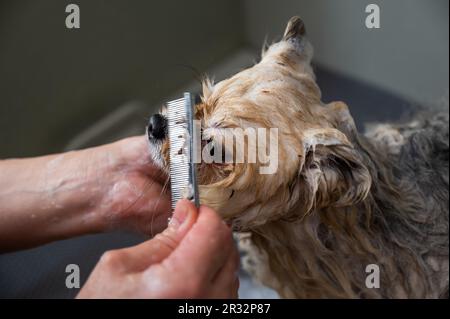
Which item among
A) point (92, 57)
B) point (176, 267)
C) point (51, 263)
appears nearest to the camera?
point (176, 267)

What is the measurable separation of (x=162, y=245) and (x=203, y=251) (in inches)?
2.7

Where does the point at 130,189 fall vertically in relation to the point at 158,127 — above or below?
below

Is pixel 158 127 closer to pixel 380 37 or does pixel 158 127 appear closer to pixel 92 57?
pixel 92 57

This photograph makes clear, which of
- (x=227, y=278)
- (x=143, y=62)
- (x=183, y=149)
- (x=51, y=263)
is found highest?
(x=143, y=62)

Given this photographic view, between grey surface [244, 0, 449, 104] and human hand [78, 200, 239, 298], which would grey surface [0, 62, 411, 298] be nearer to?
grey surface [244, 0, 449, 104]

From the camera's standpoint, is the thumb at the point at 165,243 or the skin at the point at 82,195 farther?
the skin at the point at 82,195

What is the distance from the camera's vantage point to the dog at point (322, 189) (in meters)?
0.94

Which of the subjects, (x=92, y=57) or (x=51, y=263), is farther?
(x=92, y=57)

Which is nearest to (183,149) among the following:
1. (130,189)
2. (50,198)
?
(130,189)

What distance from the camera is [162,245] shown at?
2.42 ft

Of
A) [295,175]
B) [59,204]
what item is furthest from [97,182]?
[295,175]

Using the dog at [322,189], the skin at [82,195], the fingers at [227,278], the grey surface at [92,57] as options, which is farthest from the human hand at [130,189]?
the fingers at [227,278]

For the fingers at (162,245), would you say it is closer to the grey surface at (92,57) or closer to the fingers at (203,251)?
the fingers at (203,251)
